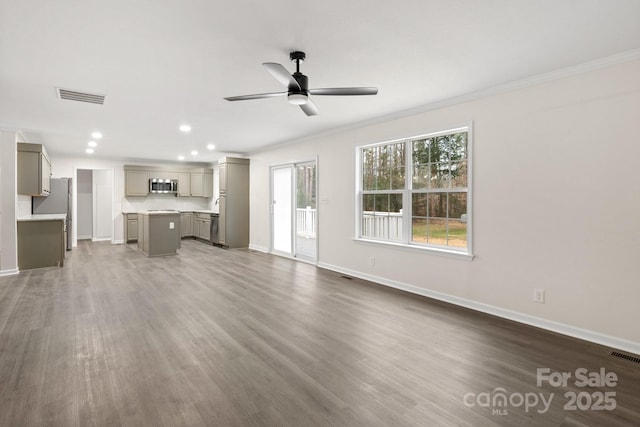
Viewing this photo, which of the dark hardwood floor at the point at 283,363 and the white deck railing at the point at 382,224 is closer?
the dark hardwood floor at the point at 283,363

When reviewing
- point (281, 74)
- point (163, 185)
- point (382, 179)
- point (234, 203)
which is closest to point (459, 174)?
A: point (382, 179)

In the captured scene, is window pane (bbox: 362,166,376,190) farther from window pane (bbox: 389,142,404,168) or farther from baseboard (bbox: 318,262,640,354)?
baseboard (bbox: 318,262,640,354)

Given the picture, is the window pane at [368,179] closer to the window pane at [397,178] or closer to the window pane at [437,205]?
the window pane at [397,178]

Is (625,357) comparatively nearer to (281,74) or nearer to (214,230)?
(281,74)

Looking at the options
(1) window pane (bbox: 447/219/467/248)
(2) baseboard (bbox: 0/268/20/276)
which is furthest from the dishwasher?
(1) window pane (bbox: 447/219/467/248)

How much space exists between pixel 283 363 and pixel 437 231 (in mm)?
2709

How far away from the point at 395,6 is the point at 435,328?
9.09ft

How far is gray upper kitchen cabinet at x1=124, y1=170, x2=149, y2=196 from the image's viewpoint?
940 cm

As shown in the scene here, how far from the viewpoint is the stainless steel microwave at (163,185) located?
973cm

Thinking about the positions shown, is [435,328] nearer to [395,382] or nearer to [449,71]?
[395,382]

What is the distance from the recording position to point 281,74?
2.55 m

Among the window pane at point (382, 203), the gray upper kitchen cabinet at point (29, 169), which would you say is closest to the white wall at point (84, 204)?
the gray upper kitchen cabinet at point (29, 169)

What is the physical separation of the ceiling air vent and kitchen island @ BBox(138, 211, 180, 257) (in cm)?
361

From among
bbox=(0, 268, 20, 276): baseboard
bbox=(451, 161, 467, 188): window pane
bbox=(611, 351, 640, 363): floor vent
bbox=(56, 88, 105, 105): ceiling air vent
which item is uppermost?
bbox=(56, 88, 105, 105): ceiling air vent
